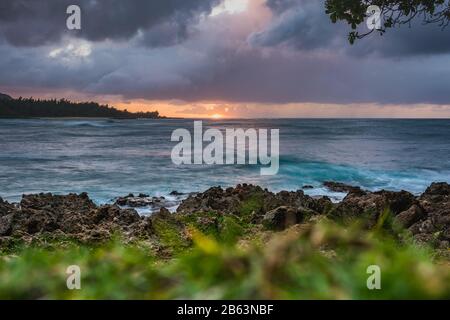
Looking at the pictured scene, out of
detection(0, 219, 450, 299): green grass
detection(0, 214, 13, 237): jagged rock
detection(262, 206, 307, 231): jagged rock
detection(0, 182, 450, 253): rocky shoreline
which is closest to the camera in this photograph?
detection(0, 219, 450, 299): green grass

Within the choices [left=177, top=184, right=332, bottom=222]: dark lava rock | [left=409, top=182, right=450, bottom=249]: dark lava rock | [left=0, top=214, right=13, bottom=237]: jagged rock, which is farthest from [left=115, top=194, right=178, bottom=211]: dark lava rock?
[left=409, top=182, right=450, bottom=249]: dark lava rock

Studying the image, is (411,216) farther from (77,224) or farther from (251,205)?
(77,224)

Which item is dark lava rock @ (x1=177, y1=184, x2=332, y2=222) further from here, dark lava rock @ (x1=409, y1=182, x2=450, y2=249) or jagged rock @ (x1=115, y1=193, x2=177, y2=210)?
jagged rock @ (x1=115, y1=193, x2=177, y2=210)

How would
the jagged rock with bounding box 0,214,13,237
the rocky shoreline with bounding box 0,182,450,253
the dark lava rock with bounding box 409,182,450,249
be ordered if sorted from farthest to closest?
1. the jagged rock with bounding box 0,214,13,237
2. the rocky shoreline with bounding box 0,182,450,253
3. the dark lava rock with bounding box 409,182,450,249

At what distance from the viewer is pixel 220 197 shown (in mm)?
15938

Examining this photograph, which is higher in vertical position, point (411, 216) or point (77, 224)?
point (411, 216)

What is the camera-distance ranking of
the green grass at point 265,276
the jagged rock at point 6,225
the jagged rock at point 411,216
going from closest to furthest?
the green grass at point 265,276
the jagged rock at point 6,225
the jagged rock at point 411,216

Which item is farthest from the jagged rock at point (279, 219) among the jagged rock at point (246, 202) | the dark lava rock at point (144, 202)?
the dark lava rock at point (144, 202)

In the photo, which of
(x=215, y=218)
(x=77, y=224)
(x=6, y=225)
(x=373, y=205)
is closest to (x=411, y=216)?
(x=373, y=205)

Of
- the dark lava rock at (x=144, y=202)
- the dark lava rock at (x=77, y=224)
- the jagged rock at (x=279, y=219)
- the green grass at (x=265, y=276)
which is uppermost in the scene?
the green grass at (x=265, y=276)

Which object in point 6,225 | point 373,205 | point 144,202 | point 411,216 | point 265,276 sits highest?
point 265,276

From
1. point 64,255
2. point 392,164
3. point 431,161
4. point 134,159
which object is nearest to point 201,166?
point 134,159

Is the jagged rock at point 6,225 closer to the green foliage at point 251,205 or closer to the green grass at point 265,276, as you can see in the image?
the green foliage at point 251,205
